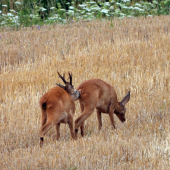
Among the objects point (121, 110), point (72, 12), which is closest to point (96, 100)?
point (121, 110)

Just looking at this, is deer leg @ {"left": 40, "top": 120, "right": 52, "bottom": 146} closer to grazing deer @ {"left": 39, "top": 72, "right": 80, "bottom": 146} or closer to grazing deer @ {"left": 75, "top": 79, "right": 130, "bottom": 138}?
grazing deer @ {"left": 39, "top": 72, "right": 80, "bottom": 146}

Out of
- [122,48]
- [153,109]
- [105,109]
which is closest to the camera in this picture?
[105,109]

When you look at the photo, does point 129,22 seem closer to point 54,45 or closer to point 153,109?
point 54,45

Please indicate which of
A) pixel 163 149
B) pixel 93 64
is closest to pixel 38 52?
pixel 93 64

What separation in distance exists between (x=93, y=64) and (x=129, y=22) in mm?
5539

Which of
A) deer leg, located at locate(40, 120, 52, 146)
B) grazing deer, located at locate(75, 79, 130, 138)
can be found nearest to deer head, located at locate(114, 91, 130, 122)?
grazing deer, located at locate(75, 79, 130, 138)

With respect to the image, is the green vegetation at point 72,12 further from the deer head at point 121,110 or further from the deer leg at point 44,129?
the deer leg at point 44,129

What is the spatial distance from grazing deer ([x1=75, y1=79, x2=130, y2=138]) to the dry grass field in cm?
35

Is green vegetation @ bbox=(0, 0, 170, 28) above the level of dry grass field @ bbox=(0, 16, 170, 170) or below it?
above

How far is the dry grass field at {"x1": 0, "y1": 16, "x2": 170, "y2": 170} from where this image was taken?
5.32 metres

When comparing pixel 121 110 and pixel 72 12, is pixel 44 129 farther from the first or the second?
pixel 72 12

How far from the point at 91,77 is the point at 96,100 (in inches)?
124

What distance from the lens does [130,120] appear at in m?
7.76

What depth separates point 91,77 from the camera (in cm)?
1011
